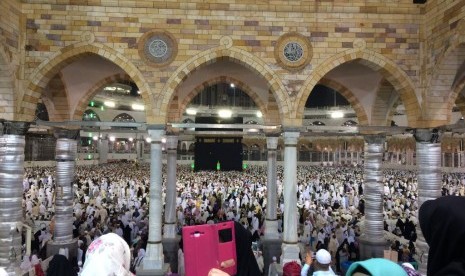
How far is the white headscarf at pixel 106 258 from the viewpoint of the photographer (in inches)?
74.0

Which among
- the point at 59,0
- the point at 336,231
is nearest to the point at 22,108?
the point at 59,0

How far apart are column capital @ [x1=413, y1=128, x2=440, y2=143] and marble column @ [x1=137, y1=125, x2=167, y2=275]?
5101 mm

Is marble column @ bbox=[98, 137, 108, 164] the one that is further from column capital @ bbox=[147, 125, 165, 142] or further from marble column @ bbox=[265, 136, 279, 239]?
column capital @ bbox=[147, 125, 165, 142]

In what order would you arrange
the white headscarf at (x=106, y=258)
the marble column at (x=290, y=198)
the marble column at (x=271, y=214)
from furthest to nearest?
the marble column at (x=271, y=214) < the marble column at (x=290, y=198) < the white headscarf at (x=106, y=258)

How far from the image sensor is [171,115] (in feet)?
34.8

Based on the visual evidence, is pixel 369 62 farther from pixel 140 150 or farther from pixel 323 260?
pixel 140 150

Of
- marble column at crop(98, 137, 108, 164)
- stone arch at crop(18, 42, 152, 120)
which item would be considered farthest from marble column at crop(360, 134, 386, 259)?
marble column at crop(98, 137, 108, 164)

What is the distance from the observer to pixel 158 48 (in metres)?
7.44

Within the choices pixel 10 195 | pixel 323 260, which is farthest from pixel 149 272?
pixel 323 260

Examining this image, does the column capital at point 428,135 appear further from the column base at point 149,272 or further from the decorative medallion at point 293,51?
the column base at point 149,272

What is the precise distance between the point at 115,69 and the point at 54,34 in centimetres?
217

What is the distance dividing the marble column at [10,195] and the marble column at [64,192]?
5.49ft

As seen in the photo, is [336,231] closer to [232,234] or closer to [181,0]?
[232,234]

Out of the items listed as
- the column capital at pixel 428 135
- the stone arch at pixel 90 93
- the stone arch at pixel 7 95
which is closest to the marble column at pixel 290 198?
the column capital at pixel 428 135
